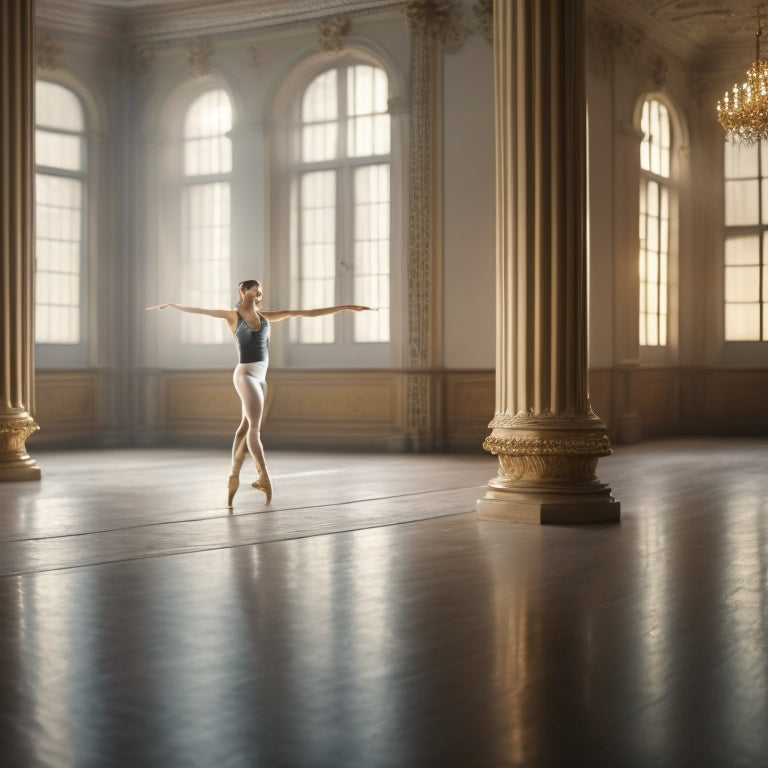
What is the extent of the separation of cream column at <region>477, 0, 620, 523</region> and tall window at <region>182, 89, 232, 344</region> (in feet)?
25.6

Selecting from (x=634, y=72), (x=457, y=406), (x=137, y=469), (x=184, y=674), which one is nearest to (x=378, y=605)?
(x=184, y=674)

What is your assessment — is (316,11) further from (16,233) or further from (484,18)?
(16,233)

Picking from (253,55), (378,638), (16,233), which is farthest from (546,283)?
(253,55)

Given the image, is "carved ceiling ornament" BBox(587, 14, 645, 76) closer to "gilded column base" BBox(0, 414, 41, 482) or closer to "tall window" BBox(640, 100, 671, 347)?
"tall window" BBox(640, 100, 671, 347)

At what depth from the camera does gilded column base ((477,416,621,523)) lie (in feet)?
20.9

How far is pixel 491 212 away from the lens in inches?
482

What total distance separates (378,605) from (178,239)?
34.8ft

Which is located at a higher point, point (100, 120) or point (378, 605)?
point (100, 120)

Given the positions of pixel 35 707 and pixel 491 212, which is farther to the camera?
pixel 491 212

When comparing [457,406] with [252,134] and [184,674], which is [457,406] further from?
[184,674]

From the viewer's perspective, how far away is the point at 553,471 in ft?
21.0

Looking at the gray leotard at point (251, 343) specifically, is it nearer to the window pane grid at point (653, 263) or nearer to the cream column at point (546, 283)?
the cream column at point (546, 283)

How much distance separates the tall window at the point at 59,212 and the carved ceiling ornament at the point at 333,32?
3042 mm

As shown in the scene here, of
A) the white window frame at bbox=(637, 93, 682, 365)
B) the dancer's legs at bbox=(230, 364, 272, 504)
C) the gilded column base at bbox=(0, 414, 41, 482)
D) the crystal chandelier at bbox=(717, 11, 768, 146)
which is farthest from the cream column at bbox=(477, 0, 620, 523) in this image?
the white window frame at bbox=(637, 93, 682, 365)
